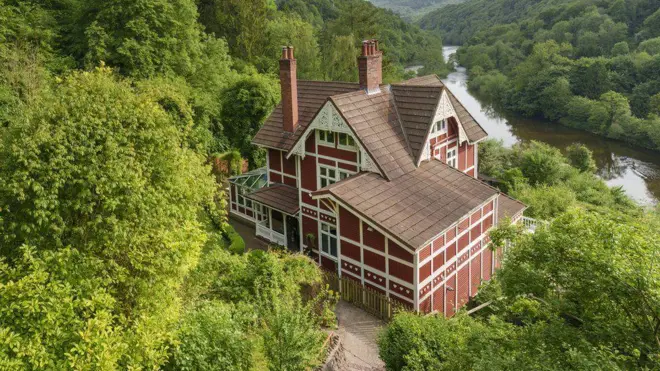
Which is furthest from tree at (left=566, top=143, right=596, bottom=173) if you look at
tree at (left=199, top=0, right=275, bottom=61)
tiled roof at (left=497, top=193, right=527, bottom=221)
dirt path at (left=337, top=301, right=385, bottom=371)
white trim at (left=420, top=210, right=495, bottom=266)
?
dirt path at (left=337, top=301, right=385, bottom=371)

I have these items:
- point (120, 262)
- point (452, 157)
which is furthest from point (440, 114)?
point (120, 262)

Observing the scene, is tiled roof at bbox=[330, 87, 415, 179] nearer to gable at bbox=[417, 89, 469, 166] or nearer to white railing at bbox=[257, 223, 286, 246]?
gable at bbox=[417, 89, 469, 166]

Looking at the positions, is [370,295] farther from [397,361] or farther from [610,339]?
[610,339]

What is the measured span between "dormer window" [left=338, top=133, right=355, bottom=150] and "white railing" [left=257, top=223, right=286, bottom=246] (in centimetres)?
542

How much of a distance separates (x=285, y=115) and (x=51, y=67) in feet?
41.5

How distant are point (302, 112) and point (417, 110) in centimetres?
567

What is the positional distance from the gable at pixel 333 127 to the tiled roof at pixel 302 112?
2022 millimetres

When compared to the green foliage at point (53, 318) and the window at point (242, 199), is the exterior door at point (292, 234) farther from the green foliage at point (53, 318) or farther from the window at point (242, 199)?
the green foliage at point (53, 318)

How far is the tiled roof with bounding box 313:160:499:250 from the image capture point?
16.1 m

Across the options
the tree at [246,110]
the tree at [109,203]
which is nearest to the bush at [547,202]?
the tree at [246,110]

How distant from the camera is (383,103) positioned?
20266mm

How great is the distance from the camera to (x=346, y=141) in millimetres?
19391

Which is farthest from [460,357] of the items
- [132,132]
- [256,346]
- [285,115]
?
[285,115]

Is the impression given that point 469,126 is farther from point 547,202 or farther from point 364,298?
point 364,298
